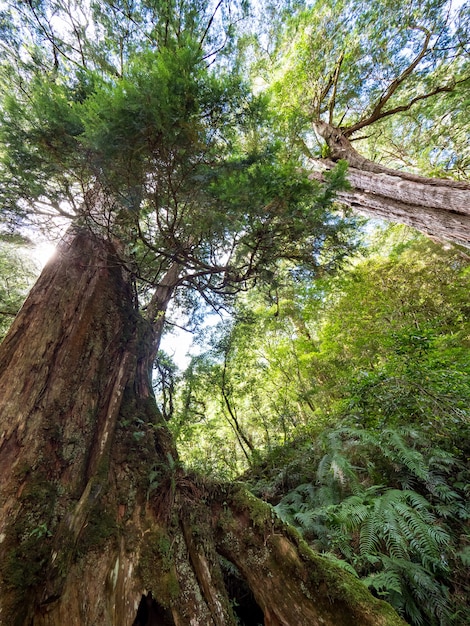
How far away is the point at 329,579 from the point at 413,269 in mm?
7479

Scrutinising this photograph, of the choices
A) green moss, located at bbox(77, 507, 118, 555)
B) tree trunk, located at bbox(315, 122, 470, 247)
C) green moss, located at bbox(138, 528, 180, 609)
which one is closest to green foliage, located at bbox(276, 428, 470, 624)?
green moss, located at bbox(138, 528, 180, 609)

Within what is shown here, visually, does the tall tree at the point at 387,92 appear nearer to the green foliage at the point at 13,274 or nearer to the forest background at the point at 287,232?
the forest background at the point at 287,232

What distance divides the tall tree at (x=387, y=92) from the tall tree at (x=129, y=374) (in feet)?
10.1

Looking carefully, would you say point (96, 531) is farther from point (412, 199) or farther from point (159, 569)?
point (412, 199)

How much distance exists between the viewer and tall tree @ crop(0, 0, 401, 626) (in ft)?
6.38

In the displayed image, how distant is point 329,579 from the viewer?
208 cm

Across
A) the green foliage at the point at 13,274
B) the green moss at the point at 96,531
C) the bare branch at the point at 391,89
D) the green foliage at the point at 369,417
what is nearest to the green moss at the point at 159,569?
the green moss at the point at 96,531

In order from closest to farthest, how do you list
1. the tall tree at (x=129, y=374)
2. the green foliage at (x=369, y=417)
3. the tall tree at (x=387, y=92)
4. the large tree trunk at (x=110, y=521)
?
the large tree trunk at (x=110, y=521) < the tall tree at (x=129, y=374) < the green foliage at (x=369, y=417) < the tall tree at (x=387, y=92)

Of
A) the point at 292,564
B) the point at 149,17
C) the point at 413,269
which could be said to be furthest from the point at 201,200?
the point at 413,269

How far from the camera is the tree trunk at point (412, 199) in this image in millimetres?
4516

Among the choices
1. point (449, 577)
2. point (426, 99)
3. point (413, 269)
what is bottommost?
point (449, 577)

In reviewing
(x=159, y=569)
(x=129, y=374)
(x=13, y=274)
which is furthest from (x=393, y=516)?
(x=13, y=274)

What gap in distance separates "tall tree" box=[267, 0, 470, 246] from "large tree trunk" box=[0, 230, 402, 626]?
5304mm

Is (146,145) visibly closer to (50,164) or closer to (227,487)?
(50,164)
